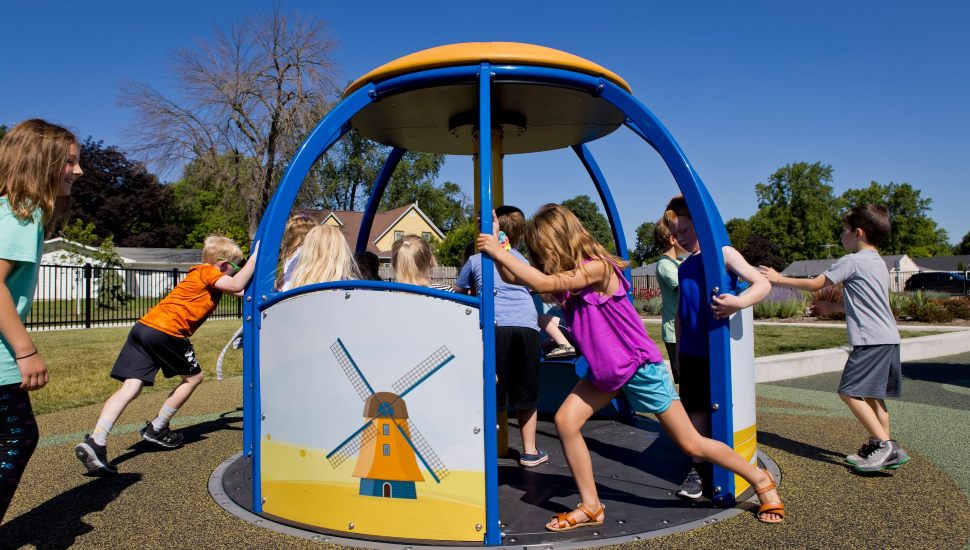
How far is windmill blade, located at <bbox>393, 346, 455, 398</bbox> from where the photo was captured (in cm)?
310

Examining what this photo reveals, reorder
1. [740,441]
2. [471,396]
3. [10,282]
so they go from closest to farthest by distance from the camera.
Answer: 1. [10,282]
2. [471,396]
3. [740,441]

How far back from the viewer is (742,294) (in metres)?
3.53

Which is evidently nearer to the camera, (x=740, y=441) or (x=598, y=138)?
(x=740, y=441)

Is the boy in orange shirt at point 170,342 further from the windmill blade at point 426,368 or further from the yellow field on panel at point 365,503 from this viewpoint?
the windmill blade at point 426,368

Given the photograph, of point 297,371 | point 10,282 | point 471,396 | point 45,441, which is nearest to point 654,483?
point 471,396

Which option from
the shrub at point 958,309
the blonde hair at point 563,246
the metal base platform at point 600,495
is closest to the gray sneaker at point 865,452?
the metal base platform at point 600,495

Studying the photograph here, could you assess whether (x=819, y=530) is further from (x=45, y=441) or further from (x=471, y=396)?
(x=45, y=441)

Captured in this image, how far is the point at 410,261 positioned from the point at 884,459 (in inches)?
125

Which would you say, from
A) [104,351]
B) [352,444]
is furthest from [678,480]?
[104,351]

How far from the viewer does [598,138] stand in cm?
570

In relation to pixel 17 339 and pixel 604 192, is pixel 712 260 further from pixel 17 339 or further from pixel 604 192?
pixel 17 339

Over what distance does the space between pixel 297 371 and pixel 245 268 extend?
969 millimetres

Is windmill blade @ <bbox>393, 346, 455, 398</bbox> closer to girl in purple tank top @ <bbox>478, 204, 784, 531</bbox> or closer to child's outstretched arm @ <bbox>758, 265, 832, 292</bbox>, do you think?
girl in purple tank top @ <bbox>478, 204, 784, 531</bbox>

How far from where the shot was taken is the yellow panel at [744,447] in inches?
144
